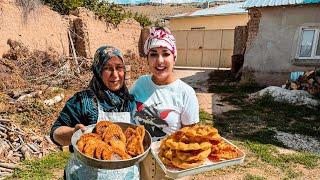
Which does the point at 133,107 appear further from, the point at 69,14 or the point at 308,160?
the point at 69,14

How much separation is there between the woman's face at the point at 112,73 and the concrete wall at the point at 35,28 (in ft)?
24.8

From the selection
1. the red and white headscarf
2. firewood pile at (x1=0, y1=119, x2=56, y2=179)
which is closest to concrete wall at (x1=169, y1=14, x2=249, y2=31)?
firewood pile at (x1=0, y1=119, x2=56, y2=179)

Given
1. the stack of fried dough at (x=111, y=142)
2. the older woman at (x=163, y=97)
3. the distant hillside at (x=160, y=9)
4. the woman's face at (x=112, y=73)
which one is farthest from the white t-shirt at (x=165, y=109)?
the distant hillside at (x=160, y=9)

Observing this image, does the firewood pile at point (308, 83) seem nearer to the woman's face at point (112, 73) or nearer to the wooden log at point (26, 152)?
the wooden log at point (26, 152)

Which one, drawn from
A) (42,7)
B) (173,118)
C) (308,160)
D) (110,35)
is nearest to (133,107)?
(173,118)

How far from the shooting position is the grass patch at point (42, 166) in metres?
4.05

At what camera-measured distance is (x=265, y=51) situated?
1046 cm

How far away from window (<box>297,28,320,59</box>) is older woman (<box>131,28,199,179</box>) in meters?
9.19

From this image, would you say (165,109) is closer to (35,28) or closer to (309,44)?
(35,28)

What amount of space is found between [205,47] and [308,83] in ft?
27.7

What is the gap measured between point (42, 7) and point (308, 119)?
8.85 m

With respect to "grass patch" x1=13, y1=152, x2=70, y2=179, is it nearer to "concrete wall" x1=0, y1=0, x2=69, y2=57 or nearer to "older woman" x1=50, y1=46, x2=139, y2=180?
"older woman" x1=50, y1=46, x2=139, y2=180

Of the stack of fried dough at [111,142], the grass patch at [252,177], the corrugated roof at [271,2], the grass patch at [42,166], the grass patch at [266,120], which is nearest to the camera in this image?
the stack of fried dough at [111,142]

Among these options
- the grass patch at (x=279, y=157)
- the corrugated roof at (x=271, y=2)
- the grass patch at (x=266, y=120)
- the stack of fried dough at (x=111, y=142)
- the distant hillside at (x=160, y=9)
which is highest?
the distant hillside at (x=160, y=9)
